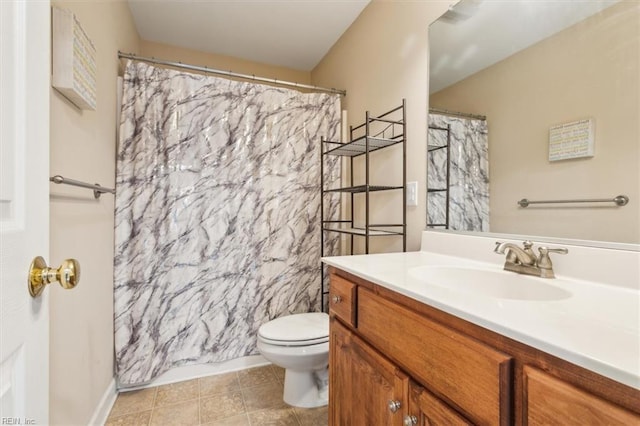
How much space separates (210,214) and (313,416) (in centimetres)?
133

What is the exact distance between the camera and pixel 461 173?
132 centimetres

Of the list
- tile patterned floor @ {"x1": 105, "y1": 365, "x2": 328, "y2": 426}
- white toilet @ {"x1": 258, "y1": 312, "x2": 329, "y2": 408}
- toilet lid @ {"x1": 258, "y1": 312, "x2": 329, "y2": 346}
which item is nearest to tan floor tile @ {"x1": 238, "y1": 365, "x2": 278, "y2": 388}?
tile patterned floor @ {"x1": 105, "y1": 365, "x2": 328, "y2": 426}

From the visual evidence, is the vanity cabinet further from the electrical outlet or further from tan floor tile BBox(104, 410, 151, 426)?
tan floor tile BBox(104, 410, 151, 426)

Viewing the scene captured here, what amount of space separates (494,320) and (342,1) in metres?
2.08

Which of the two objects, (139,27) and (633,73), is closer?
(633,73)

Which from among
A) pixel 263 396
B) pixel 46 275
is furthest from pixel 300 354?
pixel 46 275

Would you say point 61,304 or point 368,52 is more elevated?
point 368,52

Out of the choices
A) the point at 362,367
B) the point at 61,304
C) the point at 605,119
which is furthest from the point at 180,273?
the point at 605,119

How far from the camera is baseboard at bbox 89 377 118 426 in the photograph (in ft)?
4.62

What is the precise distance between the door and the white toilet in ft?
3.51

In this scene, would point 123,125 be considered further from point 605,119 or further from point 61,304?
point 605,119

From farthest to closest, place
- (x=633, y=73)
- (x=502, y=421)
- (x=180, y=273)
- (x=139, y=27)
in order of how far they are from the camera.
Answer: (x=139, y=27), (x=180, y=273), (x=633, y=73), (x=502, y=421)

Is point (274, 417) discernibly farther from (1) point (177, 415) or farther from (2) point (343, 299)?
(2) point (343, 299)

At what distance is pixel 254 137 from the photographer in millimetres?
2053
